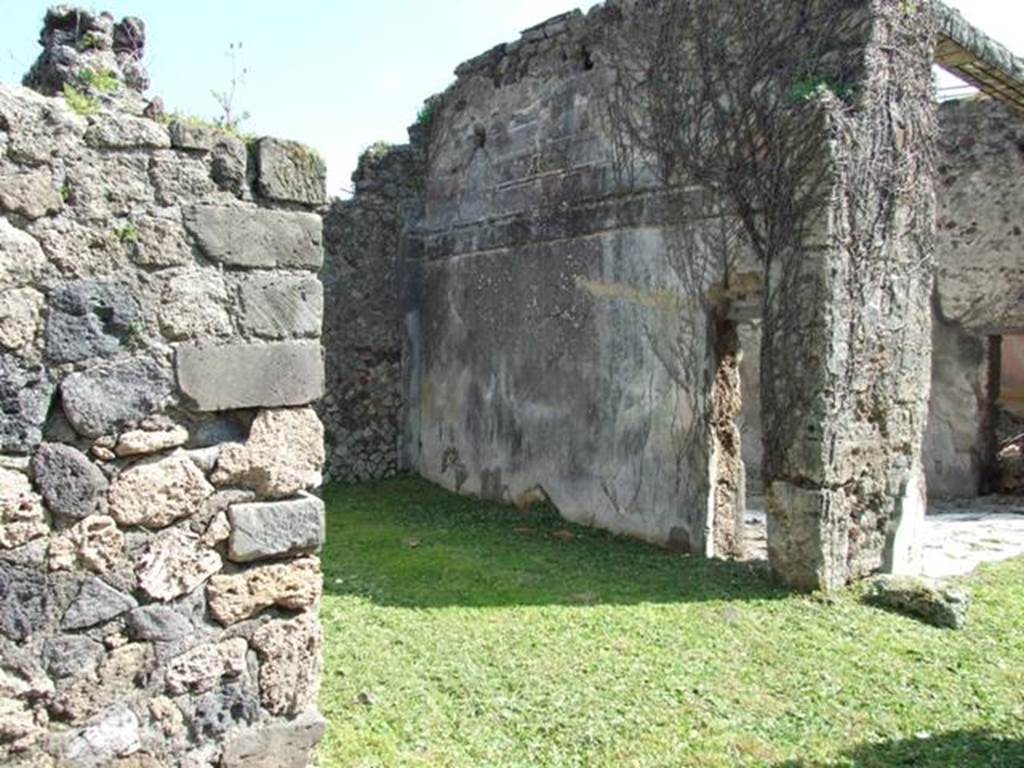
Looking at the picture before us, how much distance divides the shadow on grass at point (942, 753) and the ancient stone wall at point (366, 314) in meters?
7.09

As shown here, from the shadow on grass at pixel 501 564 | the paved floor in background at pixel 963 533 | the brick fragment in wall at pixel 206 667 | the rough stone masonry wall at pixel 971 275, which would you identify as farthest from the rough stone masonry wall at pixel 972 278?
the brick fragment in wall at pixel 206 667

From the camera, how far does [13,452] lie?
2748 mm

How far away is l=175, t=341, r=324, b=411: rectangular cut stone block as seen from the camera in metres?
3.05

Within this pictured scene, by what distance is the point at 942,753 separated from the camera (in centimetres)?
380

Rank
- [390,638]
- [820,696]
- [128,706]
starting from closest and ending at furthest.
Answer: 1. [128,706]
2. [820,696]
3. [390,638]

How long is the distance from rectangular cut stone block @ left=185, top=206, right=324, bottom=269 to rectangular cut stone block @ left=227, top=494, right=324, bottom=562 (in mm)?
861

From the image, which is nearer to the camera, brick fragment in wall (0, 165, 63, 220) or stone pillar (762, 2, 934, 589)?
brick fragment in wall (0, 165, 63, 220)

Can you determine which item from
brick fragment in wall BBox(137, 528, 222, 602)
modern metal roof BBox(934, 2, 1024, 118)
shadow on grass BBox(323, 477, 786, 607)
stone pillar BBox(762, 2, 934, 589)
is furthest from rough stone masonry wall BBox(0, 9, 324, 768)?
modern metal roof BBox(934, 2, 1024, 118)

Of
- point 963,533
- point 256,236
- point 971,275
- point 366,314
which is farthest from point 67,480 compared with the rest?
point 971,275

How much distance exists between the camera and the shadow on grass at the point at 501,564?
19.0ft

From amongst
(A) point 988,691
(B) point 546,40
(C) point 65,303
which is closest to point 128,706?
(C) point 65,303

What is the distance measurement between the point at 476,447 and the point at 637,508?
234cm

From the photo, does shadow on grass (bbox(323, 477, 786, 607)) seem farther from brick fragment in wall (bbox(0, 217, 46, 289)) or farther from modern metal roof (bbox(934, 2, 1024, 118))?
modern metal roof (bbox(934, 2, 1024, 118))

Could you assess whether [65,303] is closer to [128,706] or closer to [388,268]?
[128,706]
